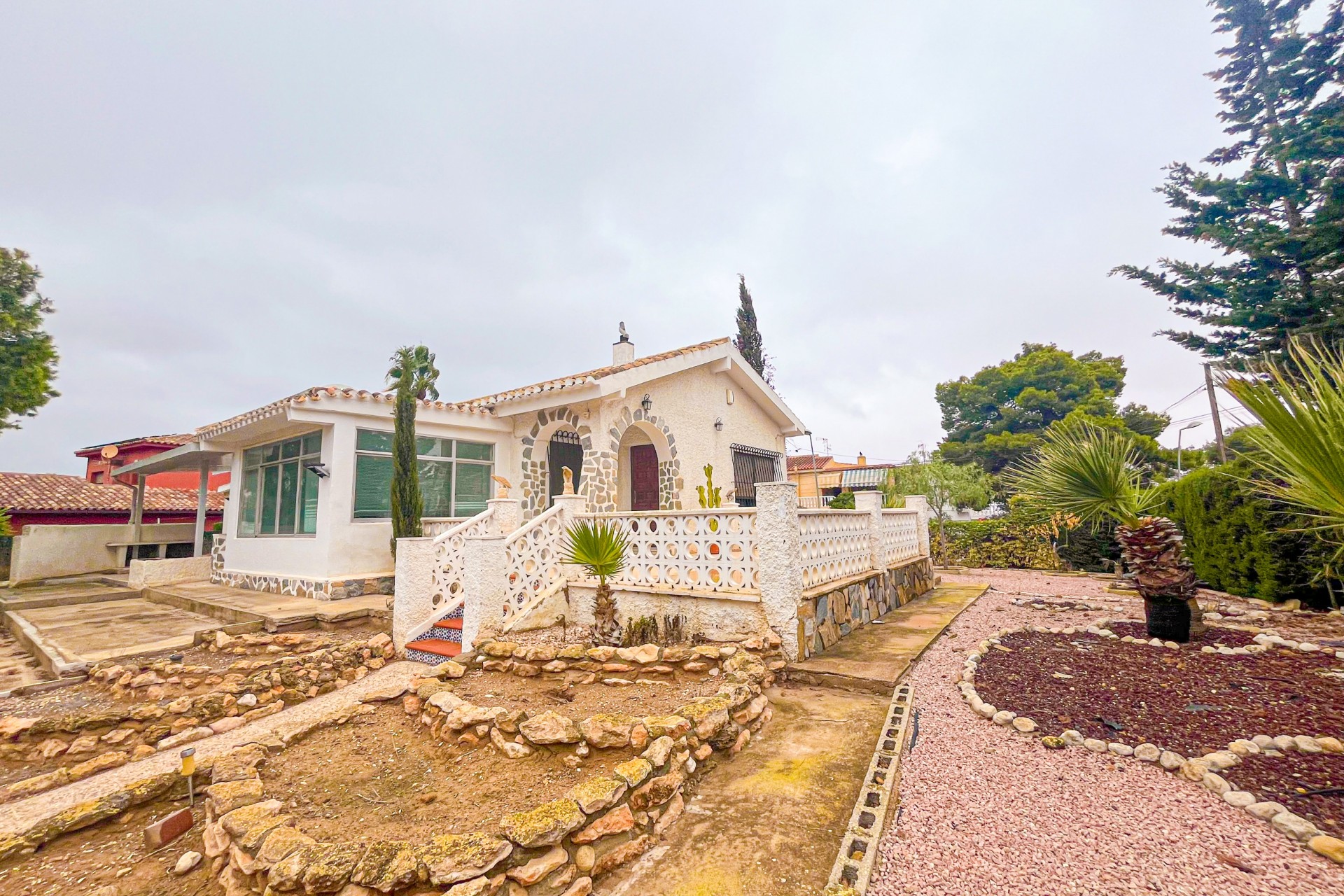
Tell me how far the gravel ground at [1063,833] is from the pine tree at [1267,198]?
14.7 meters

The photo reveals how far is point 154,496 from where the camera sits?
19125 mm

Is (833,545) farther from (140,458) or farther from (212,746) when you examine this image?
(140,458)

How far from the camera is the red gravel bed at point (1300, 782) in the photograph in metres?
2.23

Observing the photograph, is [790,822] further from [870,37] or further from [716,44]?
[716,44]

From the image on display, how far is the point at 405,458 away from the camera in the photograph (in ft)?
27.7

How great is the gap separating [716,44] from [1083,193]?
341 inches

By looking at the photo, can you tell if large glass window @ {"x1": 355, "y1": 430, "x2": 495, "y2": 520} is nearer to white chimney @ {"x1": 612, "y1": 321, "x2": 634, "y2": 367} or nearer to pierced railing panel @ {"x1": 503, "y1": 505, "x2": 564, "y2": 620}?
white chimney @ {"x1": 612, "y1": 321, "x2": 634, "y2": 367}

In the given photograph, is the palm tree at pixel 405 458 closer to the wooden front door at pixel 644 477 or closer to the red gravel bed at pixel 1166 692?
the wooden front door at pixel 644 477

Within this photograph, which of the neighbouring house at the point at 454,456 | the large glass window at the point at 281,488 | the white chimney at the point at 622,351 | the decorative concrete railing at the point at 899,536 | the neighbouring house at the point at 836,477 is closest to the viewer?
the decorative concrete railing at the point at 899,536

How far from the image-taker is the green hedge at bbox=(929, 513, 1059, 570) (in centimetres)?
1262

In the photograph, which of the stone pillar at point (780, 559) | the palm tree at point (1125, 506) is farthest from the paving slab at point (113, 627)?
the palm tree at point (1125, 506)

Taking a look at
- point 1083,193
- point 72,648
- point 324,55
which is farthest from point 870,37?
point 72,648

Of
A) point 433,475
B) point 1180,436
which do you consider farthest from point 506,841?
point 1180,436

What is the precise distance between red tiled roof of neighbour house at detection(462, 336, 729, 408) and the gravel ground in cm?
688
